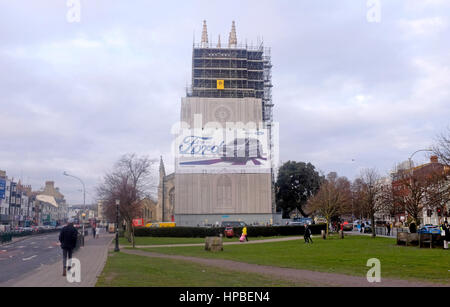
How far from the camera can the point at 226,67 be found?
67938mm

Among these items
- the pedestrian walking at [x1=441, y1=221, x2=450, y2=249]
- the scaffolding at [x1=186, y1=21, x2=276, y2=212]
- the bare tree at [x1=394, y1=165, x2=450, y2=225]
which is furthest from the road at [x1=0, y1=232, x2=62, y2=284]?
the scaffolding at [x1=186, y1=21, x2=276, y2=212]

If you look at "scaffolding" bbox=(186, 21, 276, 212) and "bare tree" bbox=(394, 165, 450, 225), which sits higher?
"scaffolding" bbox=(186, 21, 276, 212)

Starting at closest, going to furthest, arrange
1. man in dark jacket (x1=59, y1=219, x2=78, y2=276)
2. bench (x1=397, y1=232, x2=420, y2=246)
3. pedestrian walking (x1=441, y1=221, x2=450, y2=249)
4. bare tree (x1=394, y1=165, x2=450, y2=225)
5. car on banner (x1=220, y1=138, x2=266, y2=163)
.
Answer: man in dark jacket (x1=59, y1=219, x2=78, y2=276) → pedestrian walking (x1=441, y1=221, x2=450, y2=249) → bench (x1=397, y1=232, x2=420, y2=246) → bare tree (x1=394, y1=165, x2=450, y2=225) → car on banner (x1=220, y1=138, x2=266, y2=163)

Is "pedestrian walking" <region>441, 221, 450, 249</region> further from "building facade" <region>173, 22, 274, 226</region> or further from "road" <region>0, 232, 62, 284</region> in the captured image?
"building facade" <region>173, 22, 274, 226</region>

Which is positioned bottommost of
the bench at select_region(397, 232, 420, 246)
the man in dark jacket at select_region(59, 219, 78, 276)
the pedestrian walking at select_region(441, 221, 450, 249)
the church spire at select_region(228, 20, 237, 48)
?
the bench at select_region(397, 232, 420, 246)

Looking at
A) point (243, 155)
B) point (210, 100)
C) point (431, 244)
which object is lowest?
point (431, 244)

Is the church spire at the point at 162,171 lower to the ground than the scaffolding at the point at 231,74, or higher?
lower

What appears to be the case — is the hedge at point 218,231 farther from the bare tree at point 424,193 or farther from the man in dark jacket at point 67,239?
the man in dark jacket at point 67,239

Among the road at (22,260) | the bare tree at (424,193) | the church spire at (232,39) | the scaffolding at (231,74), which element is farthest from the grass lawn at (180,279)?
the church spire at (232,39)

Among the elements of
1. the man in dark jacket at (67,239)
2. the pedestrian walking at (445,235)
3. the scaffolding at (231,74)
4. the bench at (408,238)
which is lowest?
the bench at (408,238)

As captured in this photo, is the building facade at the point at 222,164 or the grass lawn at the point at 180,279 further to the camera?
the building facade at the point at 222,164
